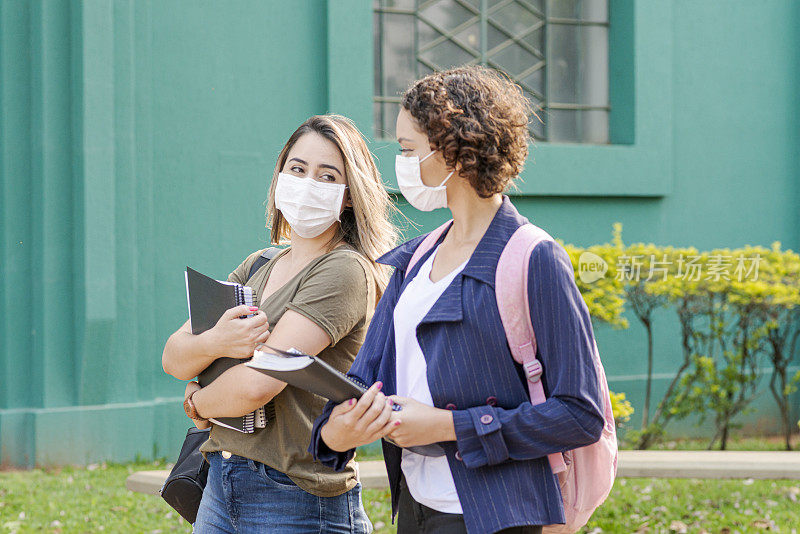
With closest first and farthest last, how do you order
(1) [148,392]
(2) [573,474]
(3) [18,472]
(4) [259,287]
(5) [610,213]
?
(2) [573,474] < (4) [259,287] < (3) [18,472] < (1) [148,392] < (5) [610,213]

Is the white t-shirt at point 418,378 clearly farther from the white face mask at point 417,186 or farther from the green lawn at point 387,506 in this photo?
the green lawn at point 387,506

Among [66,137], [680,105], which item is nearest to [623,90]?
[680,105]

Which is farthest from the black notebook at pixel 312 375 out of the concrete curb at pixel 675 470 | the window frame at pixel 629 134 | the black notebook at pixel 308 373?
the window frame at pixel 629 134

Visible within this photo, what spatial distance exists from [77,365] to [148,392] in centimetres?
52

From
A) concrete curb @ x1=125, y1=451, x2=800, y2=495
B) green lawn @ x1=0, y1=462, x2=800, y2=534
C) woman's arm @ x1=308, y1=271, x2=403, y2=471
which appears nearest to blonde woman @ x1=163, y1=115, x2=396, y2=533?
woman's arm @ x1=308, y1=271, x2=403, y2=471

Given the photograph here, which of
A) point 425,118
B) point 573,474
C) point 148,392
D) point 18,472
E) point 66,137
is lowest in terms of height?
point 18,472

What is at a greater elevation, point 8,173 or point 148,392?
point 8,173

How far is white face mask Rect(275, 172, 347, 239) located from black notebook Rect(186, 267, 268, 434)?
27 centimetres

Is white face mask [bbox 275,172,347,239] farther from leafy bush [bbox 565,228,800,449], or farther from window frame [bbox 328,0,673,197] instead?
window frame [bbox 328,0,673,197]

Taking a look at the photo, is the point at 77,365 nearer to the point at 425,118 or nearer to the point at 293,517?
the point at 293,517

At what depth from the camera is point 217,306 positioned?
2.45m

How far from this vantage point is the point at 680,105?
7.36 m

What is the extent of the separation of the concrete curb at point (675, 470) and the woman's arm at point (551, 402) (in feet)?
9.93

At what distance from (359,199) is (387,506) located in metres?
2.93
